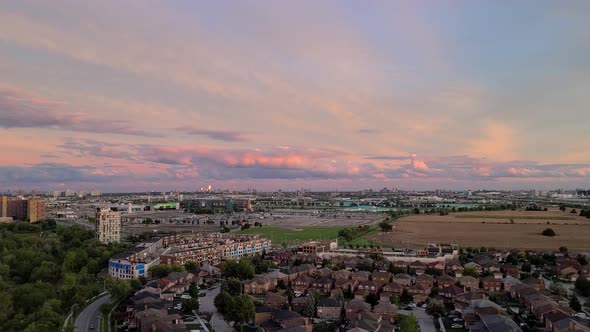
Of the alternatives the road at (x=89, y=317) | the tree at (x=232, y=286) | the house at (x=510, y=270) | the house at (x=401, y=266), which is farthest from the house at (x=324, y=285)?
the house at (x=510, y=270)

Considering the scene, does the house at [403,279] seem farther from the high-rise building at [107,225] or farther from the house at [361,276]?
the high-rise building at [107,225]

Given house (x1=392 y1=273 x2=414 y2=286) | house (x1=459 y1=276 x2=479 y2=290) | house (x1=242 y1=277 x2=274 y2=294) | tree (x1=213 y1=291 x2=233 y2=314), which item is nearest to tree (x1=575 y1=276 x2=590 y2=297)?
house (x1=459 y1=276 x2=479 y2=290)

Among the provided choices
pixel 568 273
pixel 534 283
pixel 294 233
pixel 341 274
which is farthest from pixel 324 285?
pixel 294 233

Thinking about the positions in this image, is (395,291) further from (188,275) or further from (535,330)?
(188,275)

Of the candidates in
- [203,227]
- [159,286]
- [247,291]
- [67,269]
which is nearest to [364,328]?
[247,291]

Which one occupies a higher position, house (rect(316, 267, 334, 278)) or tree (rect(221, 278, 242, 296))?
tree (rect(221, 278, 242, 296))

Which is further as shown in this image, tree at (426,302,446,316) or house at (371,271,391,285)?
house at (371,271,391,285)

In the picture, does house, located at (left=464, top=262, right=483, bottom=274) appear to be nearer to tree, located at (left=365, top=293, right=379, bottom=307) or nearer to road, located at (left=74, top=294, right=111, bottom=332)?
tree, located at (left=365, top=293, right=379, bottom=307)
